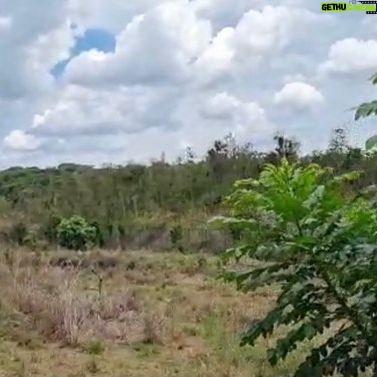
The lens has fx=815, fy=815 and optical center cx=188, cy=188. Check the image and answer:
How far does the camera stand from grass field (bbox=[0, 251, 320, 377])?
8.16 m

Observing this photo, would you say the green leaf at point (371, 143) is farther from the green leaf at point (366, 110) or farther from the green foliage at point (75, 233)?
the green foliage at point (75, 233)

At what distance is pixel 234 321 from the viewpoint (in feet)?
36.4

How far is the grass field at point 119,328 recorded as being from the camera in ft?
26.8

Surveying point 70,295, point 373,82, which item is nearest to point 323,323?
point 373,82

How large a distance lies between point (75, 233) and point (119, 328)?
1450 cm

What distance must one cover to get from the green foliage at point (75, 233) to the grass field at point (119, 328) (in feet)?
29.4

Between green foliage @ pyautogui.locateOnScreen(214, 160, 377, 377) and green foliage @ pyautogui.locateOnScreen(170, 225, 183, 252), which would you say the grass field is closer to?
green foliage @ pyautogui.locateOnScreen(214, 160, 377, 377)

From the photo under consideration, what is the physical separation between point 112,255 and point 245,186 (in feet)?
55.4

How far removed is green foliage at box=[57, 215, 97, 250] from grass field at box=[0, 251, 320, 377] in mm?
8969

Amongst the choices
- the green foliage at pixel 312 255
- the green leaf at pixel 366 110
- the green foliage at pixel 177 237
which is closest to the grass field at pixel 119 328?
the green foliage at pixel 312 255

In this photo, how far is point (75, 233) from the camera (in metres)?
24.6

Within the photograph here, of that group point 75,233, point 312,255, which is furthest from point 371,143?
point 75,233

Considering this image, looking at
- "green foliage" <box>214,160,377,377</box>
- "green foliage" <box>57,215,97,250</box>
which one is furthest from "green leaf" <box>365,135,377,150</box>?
"green foliage" <box>57,215,97,250</box>

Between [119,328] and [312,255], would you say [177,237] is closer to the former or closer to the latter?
[119,328]
